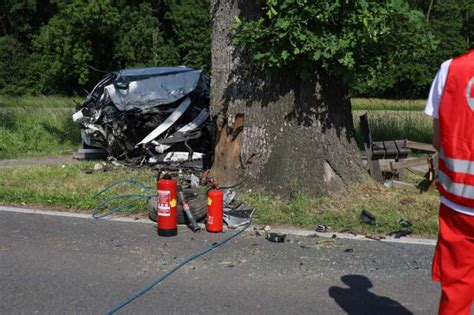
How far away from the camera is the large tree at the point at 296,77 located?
6789 millimetres

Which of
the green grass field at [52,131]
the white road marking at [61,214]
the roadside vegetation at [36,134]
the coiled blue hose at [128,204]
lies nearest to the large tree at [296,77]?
the coiled blue hose at [128,204]

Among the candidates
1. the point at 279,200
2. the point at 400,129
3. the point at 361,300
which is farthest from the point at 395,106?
the point at 361,300

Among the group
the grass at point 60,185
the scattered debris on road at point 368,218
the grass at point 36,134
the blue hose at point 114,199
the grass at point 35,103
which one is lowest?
the grass at point 35,103

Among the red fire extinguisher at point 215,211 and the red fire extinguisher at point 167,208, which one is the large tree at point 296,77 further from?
the red fire extinguisher at point 167,208

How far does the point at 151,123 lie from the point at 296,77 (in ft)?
13.3

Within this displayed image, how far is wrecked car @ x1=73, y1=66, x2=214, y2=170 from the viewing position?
34.2ft

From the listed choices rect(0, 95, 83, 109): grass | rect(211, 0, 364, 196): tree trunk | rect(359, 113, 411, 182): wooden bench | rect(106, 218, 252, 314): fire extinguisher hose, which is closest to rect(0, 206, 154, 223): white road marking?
rect(106, 218, 252, 314): fire extinguisher hose

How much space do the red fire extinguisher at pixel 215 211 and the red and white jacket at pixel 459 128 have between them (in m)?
3.73

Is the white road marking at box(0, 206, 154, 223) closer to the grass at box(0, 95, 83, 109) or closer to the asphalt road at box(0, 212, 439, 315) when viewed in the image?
the asphalt road at box(0, 212, 439, 315)

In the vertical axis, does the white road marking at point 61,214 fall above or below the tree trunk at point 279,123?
below

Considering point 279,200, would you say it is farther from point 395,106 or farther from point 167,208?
point 395,106

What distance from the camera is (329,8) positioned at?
262 inches

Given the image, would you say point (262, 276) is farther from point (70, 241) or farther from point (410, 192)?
point (410, 192)

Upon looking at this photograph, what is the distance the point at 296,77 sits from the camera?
743cm
